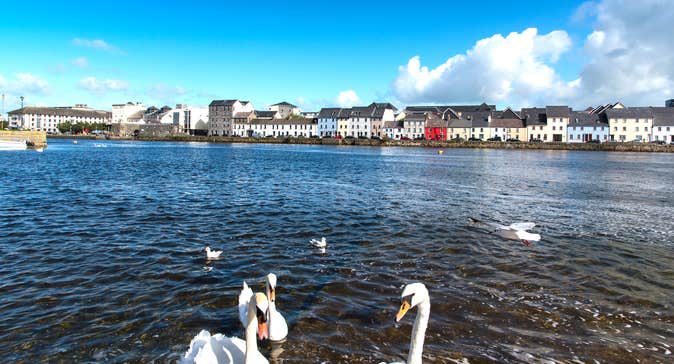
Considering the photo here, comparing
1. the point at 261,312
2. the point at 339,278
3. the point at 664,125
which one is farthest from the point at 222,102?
the point at 261,312

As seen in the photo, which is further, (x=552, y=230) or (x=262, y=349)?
(x=552, y=230)

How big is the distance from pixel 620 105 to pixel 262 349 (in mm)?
156088

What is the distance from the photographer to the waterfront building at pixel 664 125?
378 feet

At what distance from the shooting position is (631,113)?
118375 millimetres

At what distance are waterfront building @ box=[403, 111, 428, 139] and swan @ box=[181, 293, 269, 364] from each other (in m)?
141

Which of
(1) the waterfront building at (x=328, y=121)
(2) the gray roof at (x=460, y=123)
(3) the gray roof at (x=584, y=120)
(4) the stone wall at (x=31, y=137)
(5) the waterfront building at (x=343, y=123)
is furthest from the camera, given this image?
(1) the waterfront building at (x=328, y=121)

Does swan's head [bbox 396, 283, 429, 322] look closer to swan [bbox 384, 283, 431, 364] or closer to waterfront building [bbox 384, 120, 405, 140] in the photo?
swan [bbox 384, 283, 431, 364]

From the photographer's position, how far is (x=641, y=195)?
26500mm

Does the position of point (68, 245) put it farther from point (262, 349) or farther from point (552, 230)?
point (552, 230)

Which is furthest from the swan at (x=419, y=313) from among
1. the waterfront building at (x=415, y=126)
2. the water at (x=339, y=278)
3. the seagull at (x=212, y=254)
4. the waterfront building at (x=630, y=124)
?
the waterfront building at (x=415, y=126)

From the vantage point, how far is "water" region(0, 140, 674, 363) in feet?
23.5

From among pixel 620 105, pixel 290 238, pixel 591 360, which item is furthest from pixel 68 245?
pixel 620 105

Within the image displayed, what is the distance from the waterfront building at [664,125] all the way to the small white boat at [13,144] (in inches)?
5757

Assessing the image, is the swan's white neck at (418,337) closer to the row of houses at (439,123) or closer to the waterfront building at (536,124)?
the row of houses at (439,123)
